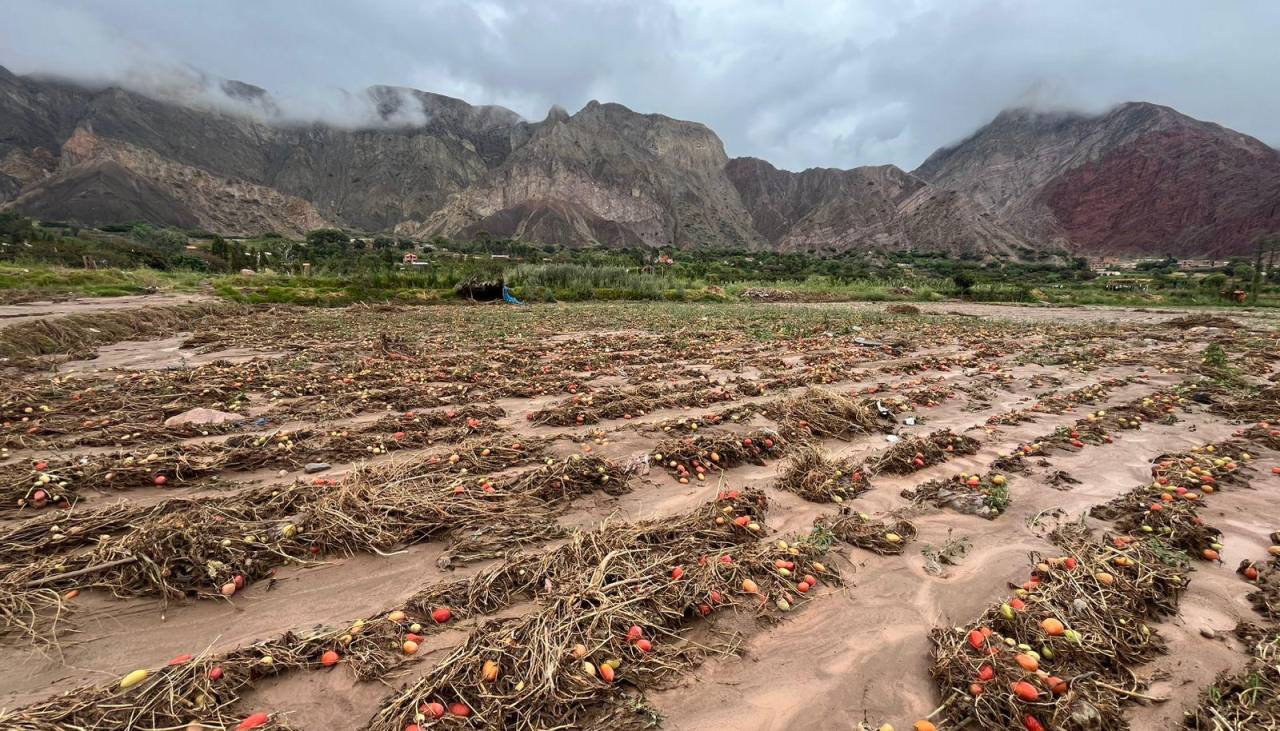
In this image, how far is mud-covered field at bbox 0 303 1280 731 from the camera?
8.02 ft

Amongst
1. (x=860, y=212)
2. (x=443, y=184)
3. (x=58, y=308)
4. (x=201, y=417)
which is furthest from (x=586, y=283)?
(x=443, y=184)

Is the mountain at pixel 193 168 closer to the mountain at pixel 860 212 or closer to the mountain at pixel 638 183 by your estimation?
the mountain at pixel 638 183

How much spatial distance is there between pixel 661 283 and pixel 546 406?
127 ft

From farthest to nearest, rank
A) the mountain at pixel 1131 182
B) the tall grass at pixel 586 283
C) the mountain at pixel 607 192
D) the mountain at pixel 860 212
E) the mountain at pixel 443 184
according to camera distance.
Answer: the mountain at pixel 607 192
the mountain at pixel 443 184
the mountain at pixel 860 212
the mountain at pixel 1131 182
the tall grass at pixel 586 283

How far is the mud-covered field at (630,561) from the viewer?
2.45 m

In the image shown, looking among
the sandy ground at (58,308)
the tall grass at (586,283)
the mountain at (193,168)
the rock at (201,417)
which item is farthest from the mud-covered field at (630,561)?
the mountain at (193,168)

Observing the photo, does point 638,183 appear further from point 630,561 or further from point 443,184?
point 630,561

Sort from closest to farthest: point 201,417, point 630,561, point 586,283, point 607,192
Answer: point 630,561 < point 201,417 < point 586,283 < point 607,192

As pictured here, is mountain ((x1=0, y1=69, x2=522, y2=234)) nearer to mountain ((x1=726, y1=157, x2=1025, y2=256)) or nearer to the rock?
mountain ((x1=726, y1=157, x2=1025, y2=256))

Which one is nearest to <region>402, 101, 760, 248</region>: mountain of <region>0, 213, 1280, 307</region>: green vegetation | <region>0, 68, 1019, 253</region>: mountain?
<region>0, 68, 1019, 253</region>: mountain

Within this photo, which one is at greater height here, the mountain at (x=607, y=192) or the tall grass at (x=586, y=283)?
the mountain at (x=607, y=192)

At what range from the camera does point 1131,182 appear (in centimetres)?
12694

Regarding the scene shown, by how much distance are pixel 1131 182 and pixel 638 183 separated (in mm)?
131571

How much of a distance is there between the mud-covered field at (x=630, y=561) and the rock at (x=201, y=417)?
3.6 inches
